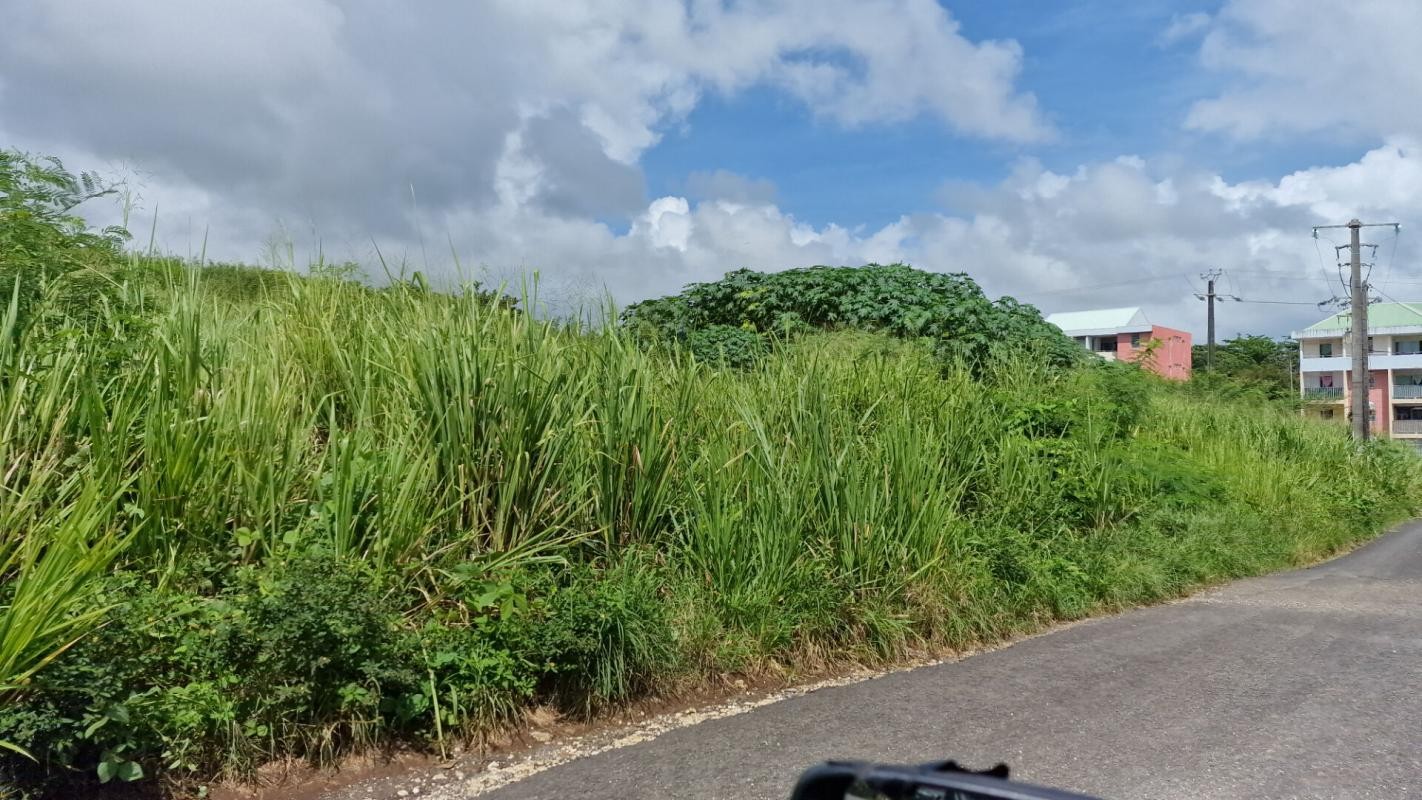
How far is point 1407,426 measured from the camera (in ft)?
211

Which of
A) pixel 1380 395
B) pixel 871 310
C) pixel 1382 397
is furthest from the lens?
pixel 1380 395

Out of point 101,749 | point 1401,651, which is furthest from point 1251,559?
point 101,749

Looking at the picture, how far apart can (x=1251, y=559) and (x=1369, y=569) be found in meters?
2.48

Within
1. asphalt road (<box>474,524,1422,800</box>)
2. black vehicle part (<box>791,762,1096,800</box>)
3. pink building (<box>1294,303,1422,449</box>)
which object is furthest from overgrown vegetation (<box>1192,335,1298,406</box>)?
black vehicle part (<box>791,762,1096,800</box>)

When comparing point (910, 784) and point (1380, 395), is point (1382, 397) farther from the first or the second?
point (910, 784)

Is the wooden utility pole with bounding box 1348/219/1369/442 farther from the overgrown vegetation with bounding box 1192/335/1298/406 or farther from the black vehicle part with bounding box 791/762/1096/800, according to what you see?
the black vehicle part with bounding box 791/762/1096/800

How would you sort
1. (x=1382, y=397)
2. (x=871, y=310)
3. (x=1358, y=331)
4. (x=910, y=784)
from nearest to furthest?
1. (x=910, y=784)
2. (x=871, y=310)
3. (x=1358, y=331)
4. (x=1382, y=397)

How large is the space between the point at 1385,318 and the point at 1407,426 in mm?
8465

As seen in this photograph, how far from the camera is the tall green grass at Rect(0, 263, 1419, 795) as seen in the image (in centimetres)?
436

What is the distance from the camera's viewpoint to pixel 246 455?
17.5 ft

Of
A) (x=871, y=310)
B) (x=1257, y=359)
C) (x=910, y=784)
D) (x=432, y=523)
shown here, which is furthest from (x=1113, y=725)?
(x=1257, y=359)

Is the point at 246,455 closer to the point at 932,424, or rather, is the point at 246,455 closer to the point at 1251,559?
the point at 932,424

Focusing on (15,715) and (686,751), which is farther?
(686,751)

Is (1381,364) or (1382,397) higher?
(1381,364)
